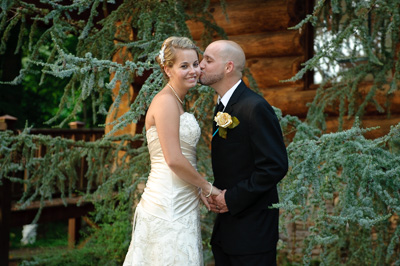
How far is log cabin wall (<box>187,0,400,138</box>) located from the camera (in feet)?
21.2

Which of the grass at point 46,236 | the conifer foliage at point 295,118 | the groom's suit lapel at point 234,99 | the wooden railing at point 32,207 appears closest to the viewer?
the groom's suit lapel at point 234,99

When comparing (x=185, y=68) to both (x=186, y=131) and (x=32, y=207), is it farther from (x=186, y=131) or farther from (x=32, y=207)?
(x=32, y=207)

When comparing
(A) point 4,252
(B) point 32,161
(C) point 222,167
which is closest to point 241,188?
(C) point 222,167

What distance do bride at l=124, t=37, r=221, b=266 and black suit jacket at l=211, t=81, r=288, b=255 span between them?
0.56 ft

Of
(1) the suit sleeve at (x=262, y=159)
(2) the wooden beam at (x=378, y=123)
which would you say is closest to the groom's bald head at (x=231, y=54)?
(1) the suit sleeve at (x=262, y=159)

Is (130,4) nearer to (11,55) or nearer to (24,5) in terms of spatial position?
(24,5)

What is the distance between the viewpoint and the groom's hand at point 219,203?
2879mm

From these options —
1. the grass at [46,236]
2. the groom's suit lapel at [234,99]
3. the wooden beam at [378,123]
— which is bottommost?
the grass at [46,236]

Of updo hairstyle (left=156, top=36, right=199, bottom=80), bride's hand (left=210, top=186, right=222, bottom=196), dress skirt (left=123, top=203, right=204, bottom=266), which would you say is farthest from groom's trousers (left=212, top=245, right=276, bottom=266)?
updo hairstyle (left=156, top=36, right=199, bottom=80)

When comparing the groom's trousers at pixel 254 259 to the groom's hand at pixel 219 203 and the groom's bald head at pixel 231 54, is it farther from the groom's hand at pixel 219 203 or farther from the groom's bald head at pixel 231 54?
the groom's bald head at pixel 231 54

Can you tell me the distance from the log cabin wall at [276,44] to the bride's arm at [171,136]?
12.5 ft

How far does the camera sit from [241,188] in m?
2.78

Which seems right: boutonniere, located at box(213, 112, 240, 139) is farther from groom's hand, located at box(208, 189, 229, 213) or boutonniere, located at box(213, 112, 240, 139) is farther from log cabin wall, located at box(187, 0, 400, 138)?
log cabin wall, located at box(187, 0, 400, 138)

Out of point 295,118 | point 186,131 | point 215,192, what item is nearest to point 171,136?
point 186,131
